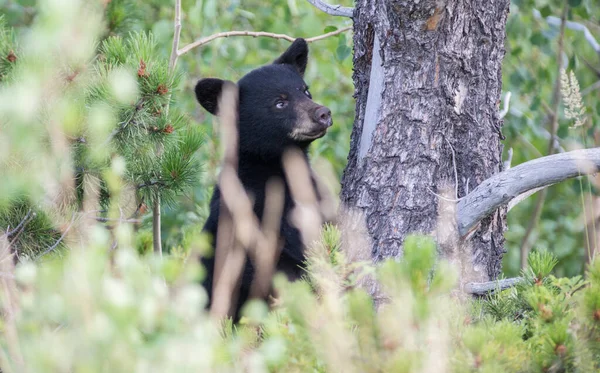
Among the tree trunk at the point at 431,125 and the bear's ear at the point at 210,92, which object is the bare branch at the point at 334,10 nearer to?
the tree trunk at the point at 431,125

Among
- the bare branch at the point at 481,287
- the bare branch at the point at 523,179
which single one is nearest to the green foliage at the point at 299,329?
the bare branch at the point at 523,179

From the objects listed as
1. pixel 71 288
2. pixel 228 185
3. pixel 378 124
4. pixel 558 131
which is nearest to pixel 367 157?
pixel 378 124

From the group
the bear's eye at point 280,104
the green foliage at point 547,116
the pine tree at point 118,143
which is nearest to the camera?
the pine tree at point 118,143

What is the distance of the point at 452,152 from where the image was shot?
117 inches

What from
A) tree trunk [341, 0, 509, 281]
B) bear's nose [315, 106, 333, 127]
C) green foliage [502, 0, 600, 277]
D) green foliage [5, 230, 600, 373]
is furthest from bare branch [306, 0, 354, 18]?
green foliage [502, 0, 600, 277]

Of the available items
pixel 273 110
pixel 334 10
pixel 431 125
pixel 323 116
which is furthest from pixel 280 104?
pixel 431 125

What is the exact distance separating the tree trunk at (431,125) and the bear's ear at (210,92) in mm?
1378

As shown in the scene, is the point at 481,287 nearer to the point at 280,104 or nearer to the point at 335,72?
the point at 280,104

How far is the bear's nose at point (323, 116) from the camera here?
13.1 ft

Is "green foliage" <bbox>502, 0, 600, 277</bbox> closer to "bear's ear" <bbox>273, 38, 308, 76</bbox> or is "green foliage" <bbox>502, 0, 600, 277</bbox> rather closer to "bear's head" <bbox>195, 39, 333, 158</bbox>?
"bear's ear" <bbox>273, 38, 308, 76</bbox>

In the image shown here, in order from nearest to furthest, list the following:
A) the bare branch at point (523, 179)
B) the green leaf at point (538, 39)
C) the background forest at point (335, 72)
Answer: the bare branch at point (523, 179)
the background forest at point (335, 72)
the green leaf at point (538, 39)

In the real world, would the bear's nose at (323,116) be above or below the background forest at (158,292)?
above

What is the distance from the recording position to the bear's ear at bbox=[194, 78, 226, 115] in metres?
4.16

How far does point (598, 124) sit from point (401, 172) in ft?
12.3
